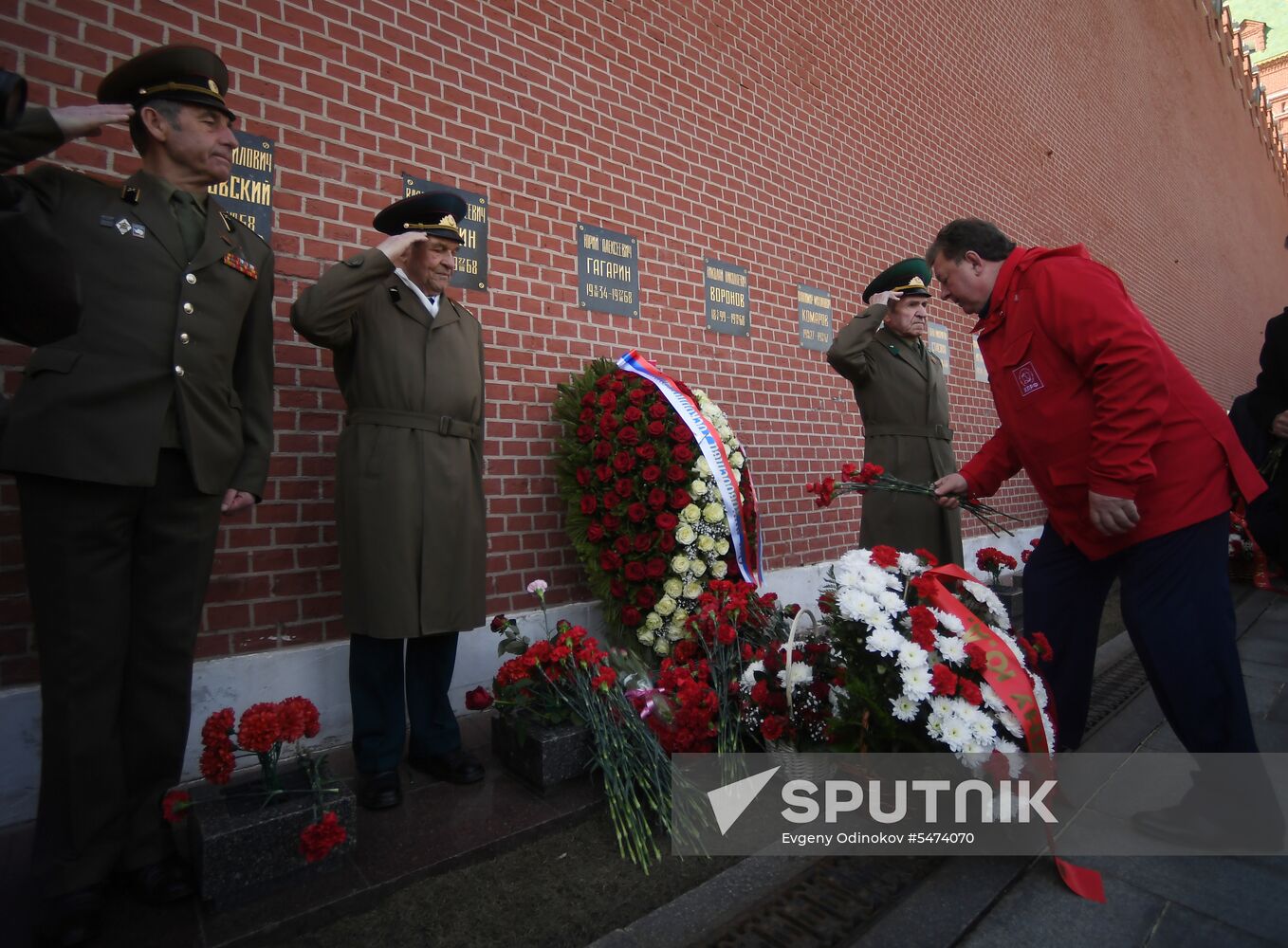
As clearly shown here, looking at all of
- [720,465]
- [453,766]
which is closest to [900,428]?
[720,465]

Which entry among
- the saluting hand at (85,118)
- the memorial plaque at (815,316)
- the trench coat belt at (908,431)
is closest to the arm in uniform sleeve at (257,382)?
the saluting hand at (85,118)

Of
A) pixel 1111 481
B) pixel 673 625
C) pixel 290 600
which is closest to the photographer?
pixel 1111 481

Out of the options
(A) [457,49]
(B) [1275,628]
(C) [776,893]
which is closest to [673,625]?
(C) [776,893]

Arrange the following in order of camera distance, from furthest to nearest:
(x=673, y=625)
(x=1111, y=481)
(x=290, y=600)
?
1. (x=673, y=625)
2. (x=290, y=600)
3. (x=1111, y=481)

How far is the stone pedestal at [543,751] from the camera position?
248 centimetres

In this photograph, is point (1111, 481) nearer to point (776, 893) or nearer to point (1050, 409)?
point (1050, 409)

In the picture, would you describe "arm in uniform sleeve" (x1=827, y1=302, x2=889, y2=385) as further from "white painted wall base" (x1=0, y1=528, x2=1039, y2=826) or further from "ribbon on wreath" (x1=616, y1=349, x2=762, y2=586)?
"white painted wall base" (x1=0, y1=528, x2=1039, y2=826)

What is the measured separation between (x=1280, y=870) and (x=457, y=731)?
2.50 metres

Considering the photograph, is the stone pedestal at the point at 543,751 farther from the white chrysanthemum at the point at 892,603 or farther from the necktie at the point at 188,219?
the necktie at the point at 188,219

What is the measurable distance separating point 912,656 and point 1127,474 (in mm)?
802

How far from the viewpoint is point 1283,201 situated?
22.9m

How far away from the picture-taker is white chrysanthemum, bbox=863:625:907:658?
6.83ft

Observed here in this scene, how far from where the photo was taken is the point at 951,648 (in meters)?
2.06

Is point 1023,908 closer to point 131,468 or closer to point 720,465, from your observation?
point 720,465
